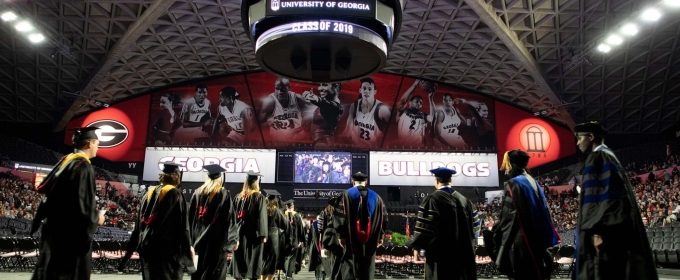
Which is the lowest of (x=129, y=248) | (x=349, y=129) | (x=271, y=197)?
(x=129, y=248)

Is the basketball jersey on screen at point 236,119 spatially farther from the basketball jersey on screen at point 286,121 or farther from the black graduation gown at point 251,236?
the black graduation gown at point 251,236

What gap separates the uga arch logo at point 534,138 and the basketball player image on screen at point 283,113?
50.0ft

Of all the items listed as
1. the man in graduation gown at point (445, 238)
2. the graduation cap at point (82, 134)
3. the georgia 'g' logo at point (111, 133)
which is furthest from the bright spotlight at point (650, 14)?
the georgia 'g' logo at point (111, 133)

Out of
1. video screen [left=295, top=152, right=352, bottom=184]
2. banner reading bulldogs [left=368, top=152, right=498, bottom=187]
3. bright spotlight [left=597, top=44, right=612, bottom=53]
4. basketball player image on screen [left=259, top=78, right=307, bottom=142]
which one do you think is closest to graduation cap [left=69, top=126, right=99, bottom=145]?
bright spotlight [left=597, top=44, right=612, bottom=53]

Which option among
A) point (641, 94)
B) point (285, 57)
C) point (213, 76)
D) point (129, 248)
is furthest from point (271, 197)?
point (641, 94)

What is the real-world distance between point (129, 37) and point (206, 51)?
5.35 meters

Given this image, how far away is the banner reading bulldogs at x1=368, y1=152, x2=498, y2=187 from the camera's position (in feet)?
91.1

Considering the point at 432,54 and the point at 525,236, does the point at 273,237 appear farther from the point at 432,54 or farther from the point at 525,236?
the point at 432,54

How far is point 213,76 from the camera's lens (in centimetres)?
3011

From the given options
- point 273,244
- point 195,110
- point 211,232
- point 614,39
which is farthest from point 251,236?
point 195,110

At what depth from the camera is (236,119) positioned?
95.5ft

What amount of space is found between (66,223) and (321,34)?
4.49 metres

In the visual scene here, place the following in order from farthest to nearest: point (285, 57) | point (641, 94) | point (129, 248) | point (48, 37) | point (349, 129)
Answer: point (349, 129) < point (641, 94) < point (48, 37) < point (285, 57) < point (129, 248)

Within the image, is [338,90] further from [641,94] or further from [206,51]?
[641,94]
